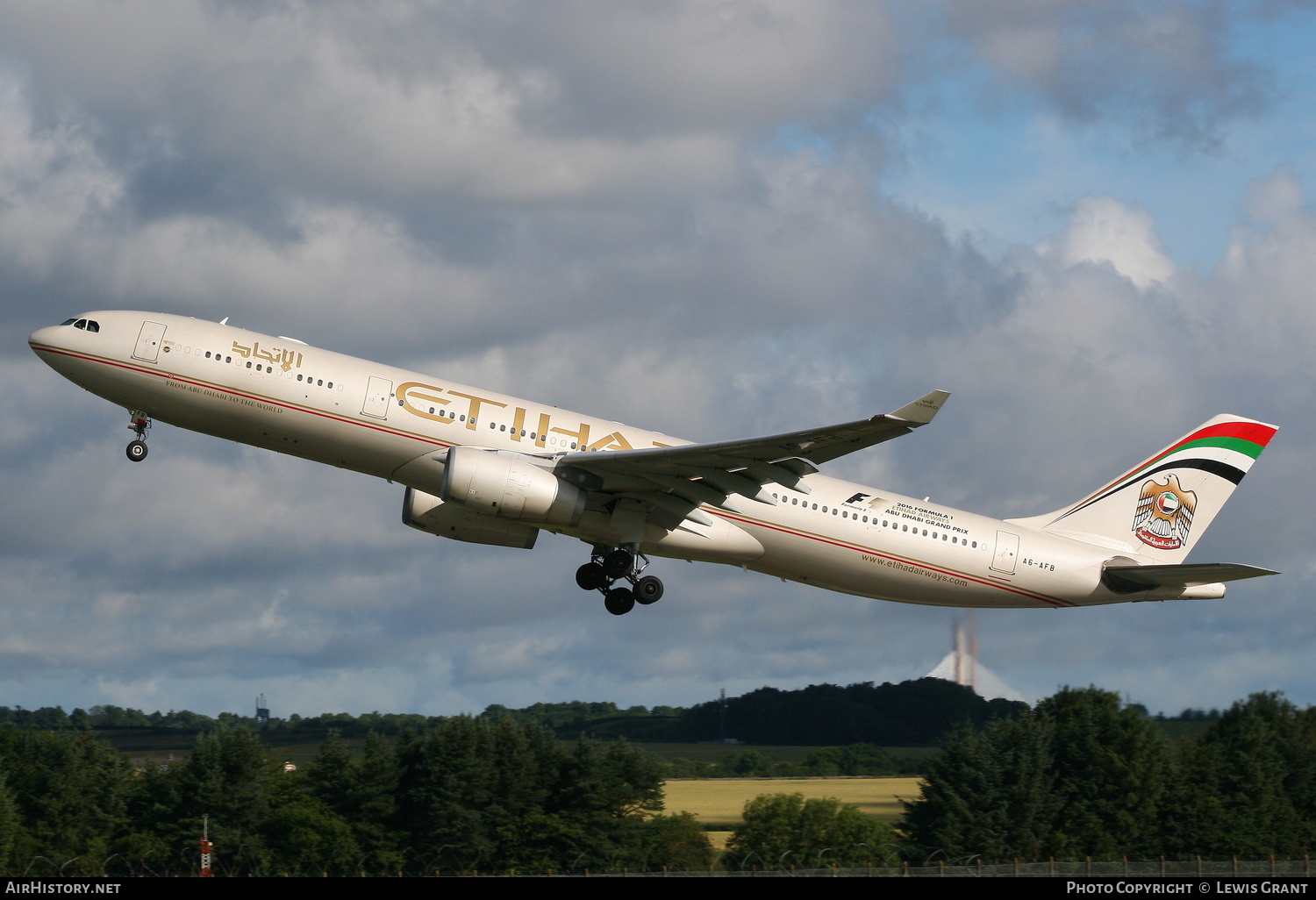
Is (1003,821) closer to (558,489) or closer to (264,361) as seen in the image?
(558,489)

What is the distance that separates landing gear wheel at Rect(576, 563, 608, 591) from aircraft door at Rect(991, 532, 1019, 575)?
36.1ft

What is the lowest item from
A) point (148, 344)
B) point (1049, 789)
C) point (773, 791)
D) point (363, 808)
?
point (363, 808)

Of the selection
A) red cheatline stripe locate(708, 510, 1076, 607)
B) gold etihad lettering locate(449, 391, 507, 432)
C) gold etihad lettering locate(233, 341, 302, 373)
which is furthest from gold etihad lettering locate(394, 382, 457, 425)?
red cheatline stripe locate(708, 510, 1076, 607)

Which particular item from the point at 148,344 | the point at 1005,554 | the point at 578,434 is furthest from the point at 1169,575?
the point at 148,344

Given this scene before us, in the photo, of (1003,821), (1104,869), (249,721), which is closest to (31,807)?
(249,721)

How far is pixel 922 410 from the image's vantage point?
91.7 ft

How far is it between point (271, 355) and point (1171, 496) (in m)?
27.4

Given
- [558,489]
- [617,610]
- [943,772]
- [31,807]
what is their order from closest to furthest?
[558,489] → [617,610] → [943,772] → [31,807]

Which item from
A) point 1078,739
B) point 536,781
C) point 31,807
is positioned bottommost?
point 31,807

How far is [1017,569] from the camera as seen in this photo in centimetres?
3788

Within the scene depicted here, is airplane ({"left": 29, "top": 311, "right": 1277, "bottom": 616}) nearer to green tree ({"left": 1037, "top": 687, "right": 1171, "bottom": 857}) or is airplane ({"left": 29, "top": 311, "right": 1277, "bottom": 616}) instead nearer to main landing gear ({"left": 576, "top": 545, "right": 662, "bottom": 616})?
main landing gear ({"left": 576, "top": 545, "right": 662, "bottom": 616})

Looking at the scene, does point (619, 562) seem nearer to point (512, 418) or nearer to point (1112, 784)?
point (512, 418)

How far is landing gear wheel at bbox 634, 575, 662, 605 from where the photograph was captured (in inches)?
1425
